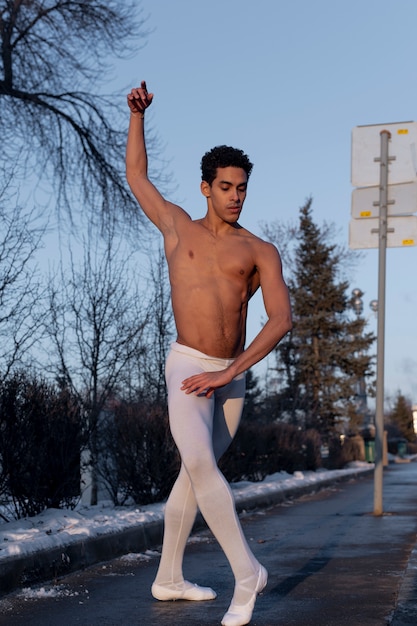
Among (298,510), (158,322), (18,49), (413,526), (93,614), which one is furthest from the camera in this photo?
(158,322)

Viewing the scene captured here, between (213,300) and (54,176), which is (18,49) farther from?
(213,300)

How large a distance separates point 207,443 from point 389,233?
670 centimetres

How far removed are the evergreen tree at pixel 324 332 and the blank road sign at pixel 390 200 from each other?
33.3 metres

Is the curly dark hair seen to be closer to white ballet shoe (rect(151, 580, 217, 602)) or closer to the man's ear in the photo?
the man's ear

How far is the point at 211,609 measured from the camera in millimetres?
4629

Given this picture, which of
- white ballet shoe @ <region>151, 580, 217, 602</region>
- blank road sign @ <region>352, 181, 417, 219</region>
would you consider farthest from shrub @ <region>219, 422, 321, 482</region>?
white ballet shoe @ <region>151, 580, 217, 602</region>

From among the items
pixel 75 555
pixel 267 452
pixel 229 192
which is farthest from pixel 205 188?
pixel 267 452

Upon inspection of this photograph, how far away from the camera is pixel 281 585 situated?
17.9 feet

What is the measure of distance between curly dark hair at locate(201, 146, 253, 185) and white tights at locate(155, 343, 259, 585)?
80 centimetres

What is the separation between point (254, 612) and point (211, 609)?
0.22 metres

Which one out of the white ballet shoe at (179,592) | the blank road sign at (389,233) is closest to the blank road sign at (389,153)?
the blank road sign at (389,233)

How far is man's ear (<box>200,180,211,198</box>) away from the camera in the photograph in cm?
462

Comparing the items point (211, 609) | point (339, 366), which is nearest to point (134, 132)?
point (211, 609)

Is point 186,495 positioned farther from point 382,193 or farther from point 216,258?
point 382,193
